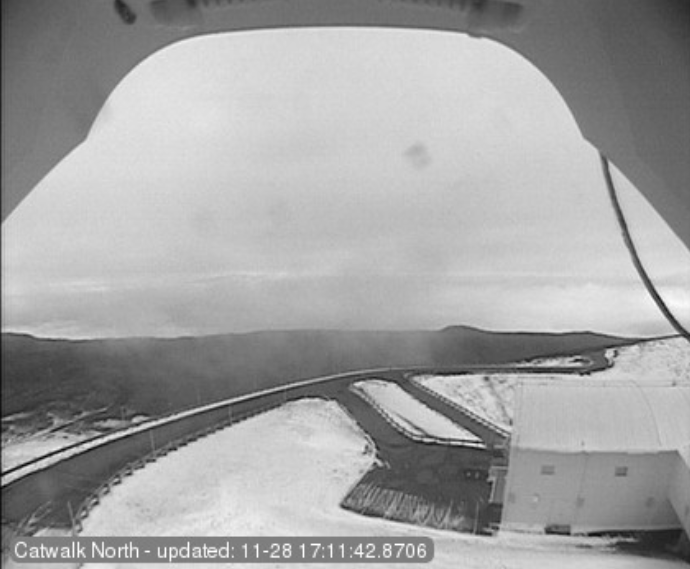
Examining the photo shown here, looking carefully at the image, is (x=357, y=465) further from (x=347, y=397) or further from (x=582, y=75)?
(x=582, y=75)

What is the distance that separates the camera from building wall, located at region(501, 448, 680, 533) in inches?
44.9

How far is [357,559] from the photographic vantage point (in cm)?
111

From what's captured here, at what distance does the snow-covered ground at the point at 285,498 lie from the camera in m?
1.14

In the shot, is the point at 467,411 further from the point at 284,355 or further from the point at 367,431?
the point at 284,355

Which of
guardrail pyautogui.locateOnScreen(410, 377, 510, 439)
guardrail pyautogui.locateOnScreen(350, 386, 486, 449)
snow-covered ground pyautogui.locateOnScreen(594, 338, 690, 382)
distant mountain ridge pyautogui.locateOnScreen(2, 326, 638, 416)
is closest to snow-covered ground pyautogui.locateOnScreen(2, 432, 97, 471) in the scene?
distant mountain ridge pyautogui.locateOnScreen(2, 326, 638, 416)

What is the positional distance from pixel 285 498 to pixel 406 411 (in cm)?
33

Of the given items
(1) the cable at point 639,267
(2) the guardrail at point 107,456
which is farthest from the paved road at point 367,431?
(1) the cable at point 639,267

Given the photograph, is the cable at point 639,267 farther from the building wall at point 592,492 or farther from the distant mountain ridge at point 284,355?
the building wall at point 592,492

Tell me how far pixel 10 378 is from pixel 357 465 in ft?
2.39

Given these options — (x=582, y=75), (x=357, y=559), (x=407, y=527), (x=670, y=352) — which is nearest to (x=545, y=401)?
(x=670, y=352)

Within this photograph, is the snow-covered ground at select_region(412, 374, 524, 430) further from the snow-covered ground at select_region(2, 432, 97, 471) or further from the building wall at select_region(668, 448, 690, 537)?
the snow-covered ground at select_region(2, 432, 97, 471)

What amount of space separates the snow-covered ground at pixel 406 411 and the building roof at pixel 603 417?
0.56 ft

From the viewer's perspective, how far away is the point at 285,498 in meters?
1.24

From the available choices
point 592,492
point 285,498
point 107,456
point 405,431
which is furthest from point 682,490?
point 107,456
